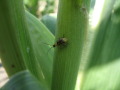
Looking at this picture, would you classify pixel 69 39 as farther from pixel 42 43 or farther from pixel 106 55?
pixel 42 43

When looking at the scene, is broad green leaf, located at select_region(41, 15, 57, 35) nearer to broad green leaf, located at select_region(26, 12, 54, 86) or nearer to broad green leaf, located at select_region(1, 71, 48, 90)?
broad green leaf, located at select_region(26, 12, 54, 86)

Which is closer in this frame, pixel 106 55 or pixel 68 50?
pixel 68 50

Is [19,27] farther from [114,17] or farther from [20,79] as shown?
[114,17]

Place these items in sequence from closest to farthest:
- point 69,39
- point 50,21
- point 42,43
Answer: point 69,39 < point 42,43 < point 50,21

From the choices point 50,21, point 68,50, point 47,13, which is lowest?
point 47,13

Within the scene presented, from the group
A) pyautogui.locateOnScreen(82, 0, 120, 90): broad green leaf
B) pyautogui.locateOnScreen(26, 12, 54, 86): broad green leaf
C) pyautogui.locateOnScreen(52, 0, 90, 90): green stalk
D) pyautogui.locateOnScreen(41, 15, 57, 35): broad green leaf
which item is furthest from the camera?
pyautogui.locateOnScreen(41, 15, 57, 35): broad green leaf

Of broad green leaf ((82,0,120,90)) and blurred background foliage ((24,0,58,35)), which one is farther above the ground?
broad green leaf ((82,0,120,90))

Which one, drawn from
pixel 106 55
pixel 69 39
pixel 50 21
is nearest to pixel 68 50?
pixel 69 39

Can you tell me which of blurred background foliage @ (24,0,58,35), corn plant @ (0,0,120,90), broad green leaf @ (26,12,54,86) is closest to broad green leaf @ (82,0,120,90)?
corn plant @ (0,0,120,90)

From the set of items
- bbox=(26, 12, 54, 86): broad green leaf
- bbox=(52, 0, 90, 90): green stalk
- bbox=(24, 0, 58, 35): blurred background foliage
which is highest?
bbox=(52, 0, 90, 90): green stalk
